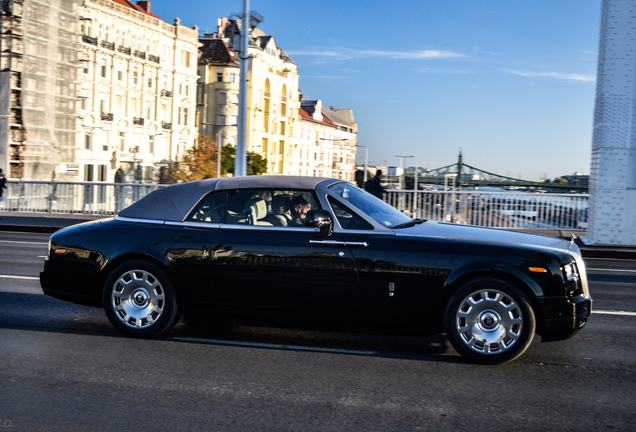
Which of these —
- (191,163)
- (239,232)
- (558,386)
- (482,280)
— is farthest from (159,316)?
(191,163)

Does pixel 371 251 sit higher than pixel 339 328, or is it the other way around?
pixel 371 251

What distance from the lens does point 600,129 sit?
17.2 m

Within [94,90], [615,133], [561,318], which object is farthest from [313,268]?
[94,90]

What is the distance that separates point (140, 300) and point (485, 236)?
3032 millimetres

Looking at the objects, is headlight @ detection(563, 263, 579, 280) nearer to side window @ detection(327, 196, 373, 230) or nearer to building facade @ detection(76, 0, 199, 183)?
side window @ detection(327, 196, 373, 230)

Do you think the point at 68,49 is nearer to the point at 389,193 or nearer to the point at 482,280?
the point at 389,193

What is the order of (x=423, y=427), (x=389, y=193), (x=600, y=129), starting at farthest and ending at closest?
1. (x=389, y=193)
2. (x=600, y=129)
3. (x=423, y=427)

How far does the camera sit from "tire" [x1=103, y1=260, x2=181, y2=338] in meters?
6.37

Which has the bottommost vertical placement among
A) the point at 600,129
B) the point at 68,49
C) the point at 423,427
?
the point at 423,427

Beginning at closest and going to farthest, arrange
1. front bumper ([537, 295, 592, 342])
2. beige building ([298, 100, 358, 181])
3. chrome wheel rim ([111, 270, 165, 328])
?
front bumper ([537, 295, 592, 342]) → chrome wheel rim ([111, 270, 165, 328]) → beige building ([298, 100, 358, 181])

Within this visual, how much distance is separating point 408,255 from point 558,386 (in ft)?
4.90

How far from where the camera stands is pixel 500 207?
20.5 meters

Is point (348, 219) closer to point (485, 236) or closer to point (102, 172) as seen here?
point (485, 236)

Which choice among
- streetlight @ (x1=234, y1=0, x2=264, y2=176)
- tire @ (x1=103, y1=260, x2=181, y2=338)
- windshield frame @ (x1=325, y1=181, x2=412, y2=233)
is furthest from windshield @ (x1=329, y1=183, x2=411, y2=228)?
streetlight @ (x1=234, y1=0, x2=264, y2=176)
